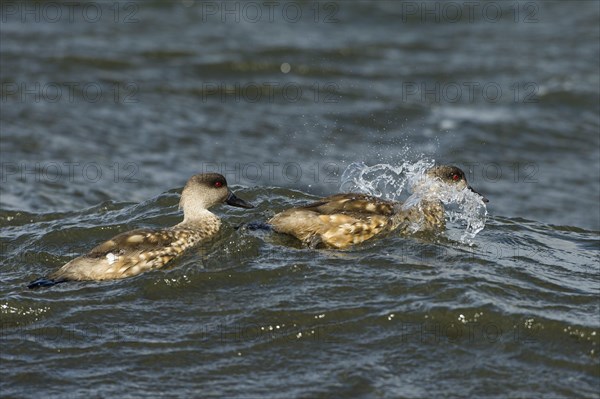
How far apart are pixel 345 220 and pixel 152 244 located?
186 centimetres

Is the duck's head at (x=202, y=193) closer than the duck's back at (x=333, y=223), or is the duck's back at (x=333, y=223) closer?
the duck's back at (x=333, y=223)

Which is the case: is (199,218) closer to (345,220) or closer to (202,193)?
(202,193)

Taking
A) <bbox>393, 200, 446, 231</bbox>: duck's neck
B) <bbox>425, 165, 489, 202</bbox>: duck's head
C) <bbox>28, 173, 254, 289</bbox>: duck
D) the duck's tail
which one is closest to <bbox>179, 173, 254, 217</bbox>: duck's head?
<bbox>28, 173, 254, 289</bbox>: duck

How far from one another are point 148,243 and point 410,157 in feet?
27.0

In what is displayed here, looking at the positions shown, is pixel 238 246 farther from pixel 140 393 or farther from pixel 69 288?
pixel 140 393

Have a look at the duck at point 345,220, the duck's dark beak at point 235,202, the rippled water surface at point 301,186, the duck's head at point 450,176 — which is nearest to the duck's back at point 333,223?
the duck at point 345,220

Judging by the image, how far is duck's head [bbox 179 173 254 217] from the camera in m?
10.6

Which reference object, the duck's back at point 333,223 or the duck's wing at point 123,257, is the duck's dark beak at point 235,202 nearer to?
the duck's back at point 333,223

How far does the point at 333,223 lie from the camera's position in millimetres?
10023

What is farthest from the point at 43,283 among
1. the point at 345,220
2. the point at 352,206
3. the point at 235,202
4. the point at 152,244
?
the point at 352,206

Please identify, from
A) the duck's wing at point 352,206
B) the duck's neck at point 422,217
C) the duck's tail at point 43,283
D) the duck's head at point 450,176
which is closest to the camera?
the duck's tail at point 43,283

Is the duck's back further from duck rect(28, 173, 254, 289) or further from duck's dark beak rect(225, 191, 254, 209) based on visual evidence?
duck rect(28, 173, 254, 289)

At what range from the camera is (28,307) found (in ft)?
28.5

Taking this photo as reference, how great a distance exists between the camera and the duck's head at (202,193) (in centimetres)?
1062
